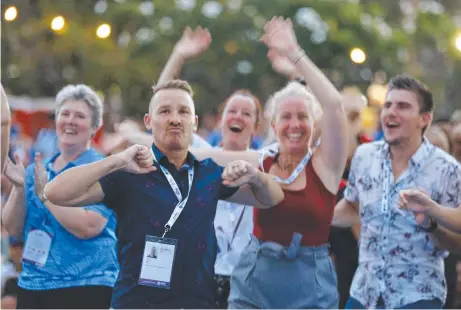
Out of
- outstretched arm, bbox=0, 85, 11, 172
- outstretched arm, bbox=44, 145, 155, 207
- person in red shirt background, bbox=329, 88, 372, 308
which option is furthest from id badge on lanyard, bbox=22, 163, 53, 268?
person in red shirt background, bbox=329, 88, 372, 308

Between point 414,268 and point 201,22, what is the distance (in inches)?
1015

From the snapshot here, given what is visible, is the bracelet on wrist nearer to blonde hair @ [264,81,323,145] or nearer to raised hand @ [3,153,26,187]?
blonde hair @ [264,81,323,145]

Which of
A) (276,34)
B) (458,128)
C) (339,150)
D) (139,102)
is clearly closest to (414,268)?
(339,150)

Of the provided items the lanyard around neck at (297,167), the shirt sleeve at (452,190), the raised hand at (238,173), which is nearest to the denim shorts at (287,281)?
the lanyard around neck at (297,167)

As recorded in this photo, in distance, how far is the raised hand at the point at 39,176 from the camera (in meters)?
5.62

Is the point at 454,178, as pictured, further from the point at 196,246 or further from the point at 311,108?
the point at 196,246

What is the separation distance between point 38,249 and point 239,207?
4.59 feet

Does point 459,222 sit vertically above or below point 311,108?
below

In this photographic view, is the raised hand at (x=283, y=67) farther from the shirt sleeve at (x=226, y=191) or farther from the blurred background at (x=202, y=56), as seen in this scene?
the blurred background at (x=202, y=56)

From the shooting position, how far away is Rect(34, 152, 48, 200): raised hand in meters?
5.62

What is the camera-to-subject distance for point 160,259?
4316 millimetres

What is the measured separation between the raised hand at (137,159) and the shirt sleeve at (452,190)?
2.02m

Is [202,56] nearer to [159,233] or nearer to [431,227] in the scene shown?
[431,227]

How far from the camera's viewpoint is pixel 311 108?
17.6 feet
